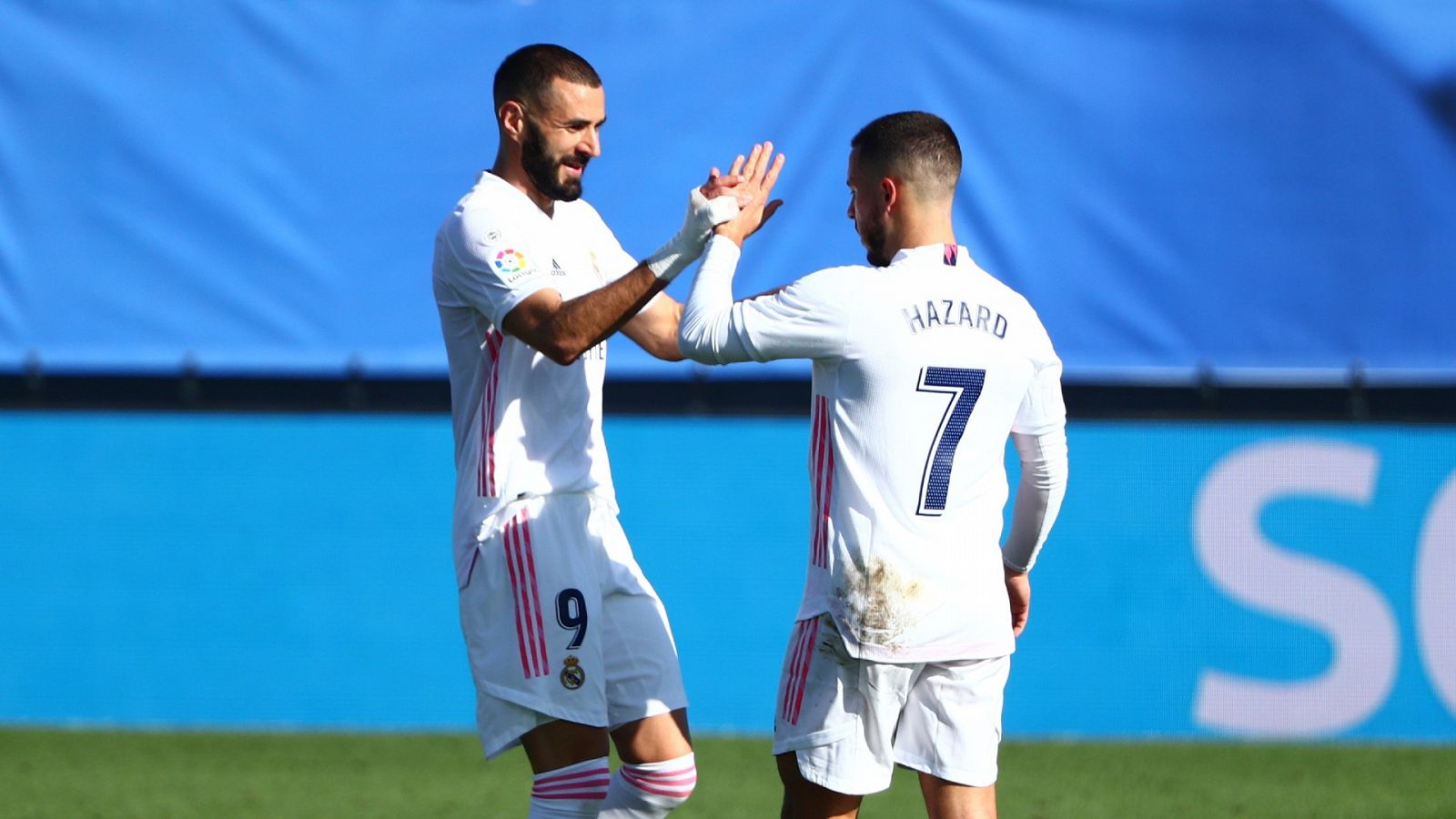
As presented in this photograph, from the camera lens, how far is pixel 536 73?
152 inches

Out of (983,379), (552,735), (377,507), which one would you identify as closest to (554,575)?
(552,735)

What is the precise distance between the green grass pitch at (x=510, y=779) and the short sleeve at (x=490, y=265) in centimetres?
312

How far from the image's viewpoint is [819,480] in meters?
3.32

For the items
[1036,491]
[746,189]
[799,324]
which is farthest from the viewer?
[1036,491]

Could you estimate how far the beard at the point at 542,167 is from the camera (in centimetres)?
387

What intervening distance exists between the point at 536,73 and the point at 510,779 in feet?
13.5

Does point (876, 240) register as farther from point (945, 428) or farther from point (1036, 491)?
point (1036, 491)

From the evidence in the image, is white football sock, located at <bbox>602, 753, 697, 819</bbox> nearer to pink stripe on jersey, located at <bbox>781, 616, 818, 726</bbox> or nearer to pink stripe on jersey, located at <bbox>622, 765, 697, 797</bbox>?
pink stripe on jersey, located at <bbox>622, 765, 697, 797</bbox>

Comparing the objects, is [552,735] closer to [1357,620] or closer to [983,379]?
[983,379]

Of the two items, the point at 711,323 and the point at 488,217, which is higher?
the point at 488,217

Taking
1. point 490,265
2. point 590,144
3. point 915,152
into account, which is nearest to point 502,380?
point 490,265

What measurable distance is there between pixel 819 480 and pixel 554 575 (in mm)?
726

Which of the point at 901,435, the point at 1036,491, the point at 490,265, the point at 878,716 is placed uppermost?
the point at 490,265

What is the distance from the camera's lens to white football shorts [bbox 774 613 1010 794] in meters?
3.28
